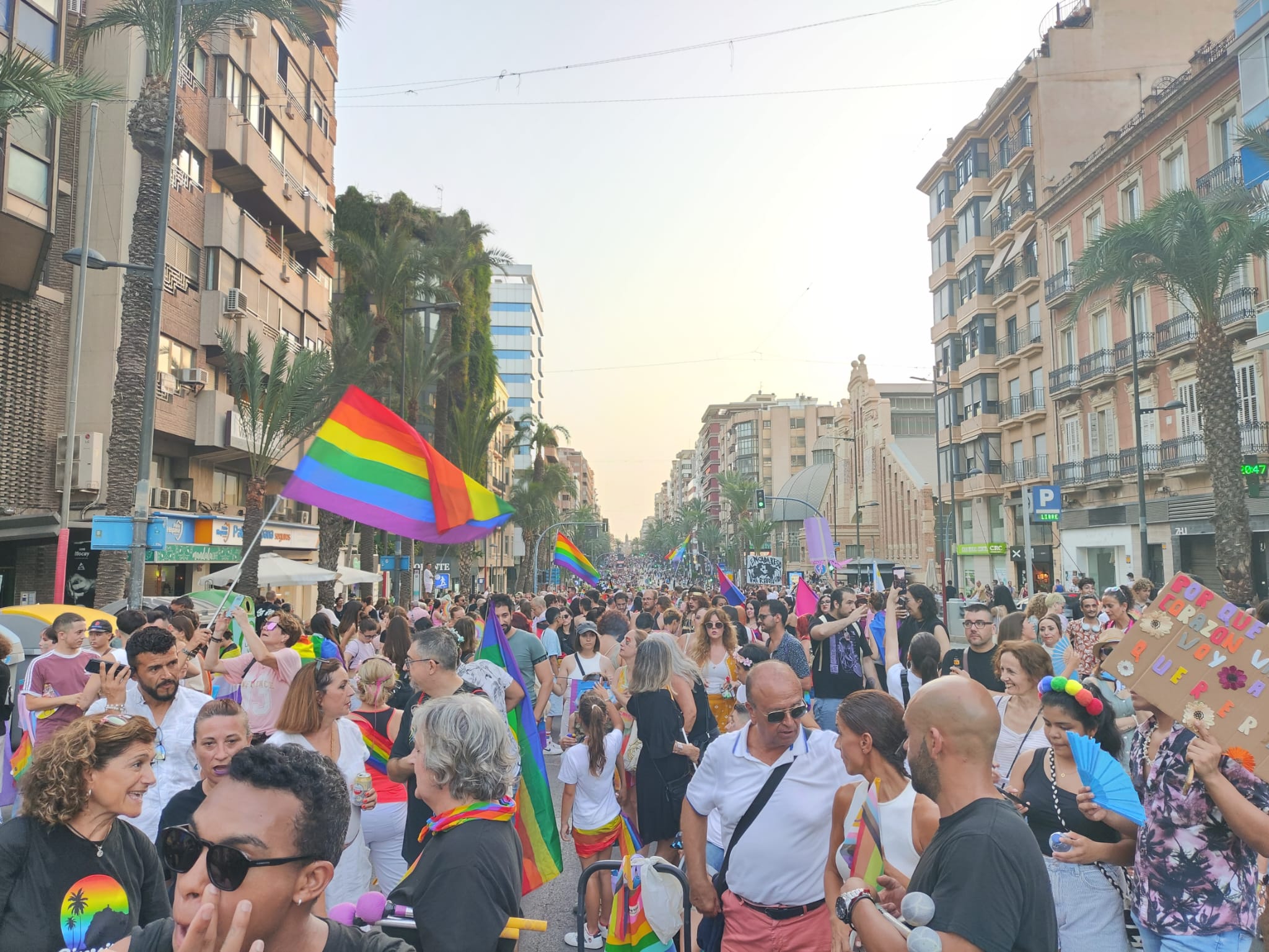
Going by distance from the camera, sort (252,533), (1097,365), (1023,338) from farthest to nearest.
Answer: (1023,338), (1097,365), (252,533)

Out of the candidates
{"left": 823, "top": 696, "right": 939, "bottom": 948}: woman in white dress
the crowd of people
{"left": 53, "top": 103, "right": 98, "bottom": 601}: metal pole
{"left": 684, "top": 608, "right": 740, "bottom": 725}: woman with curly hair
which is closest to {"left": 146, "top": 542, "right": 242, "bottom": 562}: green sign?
{"left": 53, "top": 103, "right": 98, "bottom": 601}: metal pole

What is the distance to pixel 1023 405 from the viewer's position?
40844 millimetres

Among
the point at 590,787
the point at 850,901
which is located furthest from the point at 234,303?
the point at 850,901

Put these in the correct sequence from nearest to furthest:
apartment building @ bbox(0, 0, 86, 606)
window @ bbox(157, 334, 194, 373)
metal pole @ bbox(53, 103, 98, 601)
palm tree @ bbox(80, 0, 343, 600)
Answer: palm tree @ bbox(80, 0, 343, 600) → apartment building @ bbox(0, 0, 86, 606) → metal pole @ bbox(53, 103, 98, 601) → window @ bbox(157, 334, 194, 373)

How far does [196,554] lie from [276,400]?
456 cm

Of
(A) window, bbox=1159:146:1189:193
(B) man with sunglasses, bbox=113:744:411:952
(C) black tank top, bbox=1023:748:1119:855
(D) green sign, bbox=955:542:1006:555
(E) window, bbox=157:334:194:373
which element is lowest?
(C) black tank top, bbox=1023:748:1119:855

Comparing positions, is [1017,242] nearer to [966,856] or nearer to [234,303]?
[234,303]

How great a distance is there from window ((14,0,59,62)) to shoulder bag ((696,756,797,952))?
21937 mm

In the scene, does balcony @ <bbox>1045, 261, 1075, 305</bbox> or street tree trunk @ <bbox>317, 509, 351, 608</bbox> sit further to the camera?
balcony @ <bbox>1045, 261, 1075, 305</bbox>

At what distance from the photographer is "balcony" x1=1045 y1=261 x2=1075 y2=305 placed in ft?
117

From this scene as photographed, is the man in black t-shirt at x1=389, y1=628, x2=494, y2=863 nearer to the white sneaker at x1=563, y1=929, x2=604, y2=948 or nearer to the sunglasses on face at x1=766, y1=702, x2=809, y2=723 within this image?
the white sneaker at x1=563, y1=929, x2=604, y2=948

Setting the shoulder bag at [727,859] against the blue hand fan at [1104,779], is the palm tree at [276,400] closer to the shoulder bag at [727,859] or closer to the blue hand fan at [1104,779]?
the shoulder bag at [727,859]

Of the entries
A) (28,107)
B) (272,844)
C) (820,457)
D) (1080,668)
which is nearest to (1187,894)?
(272,844)

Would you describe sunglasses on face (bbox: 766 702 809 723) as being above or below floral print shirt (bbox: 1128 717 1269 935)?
above
